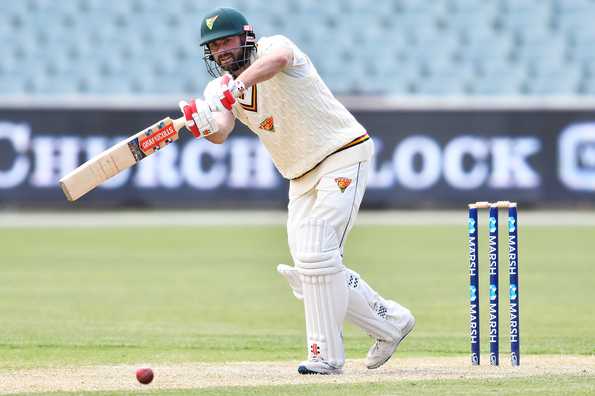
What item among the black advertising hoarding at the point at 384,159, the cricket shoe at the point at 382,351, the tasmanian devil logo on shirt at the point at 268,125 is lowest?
the black advertising hoarding at the point at 384,159

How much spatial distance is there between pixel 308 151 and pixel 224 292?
473 centimetres

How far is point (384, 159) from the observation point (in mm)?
18719

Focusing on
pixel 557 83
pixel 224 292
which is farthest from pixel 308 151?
pixel 557 83

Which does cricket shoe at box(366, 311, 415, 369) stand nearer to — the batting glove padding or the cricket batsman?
the cricket batsman

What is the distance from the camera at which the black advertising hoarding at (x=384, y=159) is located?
1856 cm

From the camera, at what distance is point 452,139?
61.3ft

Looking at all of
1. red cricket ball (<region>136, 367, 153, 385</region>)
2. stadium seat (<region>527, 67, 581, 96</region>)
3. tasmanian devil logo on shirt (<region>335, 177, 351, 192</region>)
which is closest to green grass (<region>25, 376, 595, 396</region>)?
red cricket ball (<region>136, 367, 153, 385</region>)

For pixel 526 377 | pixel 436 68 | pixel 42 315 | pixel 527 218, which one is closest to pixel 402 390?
pixel 526 377

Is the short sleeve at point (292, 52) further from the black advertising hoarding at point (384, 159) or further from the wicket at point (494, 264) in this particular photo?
the black advertising hoarding at point (384, 159)

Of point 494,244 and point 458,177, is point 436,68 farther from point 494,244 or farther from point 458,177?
point 494,244

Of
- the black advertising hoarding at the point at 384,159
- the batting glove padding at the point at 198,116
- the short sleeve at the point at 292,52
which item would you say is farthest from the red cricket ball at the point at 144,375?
the black advertising hoarding at the point at 384,159

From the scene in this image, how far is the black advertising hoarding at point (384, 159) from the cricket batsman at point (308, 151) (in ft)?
41.3

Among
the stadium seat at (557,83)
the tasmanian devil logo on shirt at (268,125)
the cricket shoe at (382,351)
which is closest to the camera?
the tasmanian devil logo on shirt at (268,125)

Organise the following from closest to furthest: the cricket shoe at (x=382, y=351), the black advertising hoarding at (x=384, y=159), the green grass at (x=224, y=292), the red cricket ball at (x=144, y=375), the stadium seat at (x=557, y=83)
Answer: the red cricket ball at (x=144, y=375), the cricket shoe at (x=382, y=351), the green grass at (x=224, y=292), the black advertising hoarding at (x=384, y=159), the stadium seat at (x=557, y=83)
